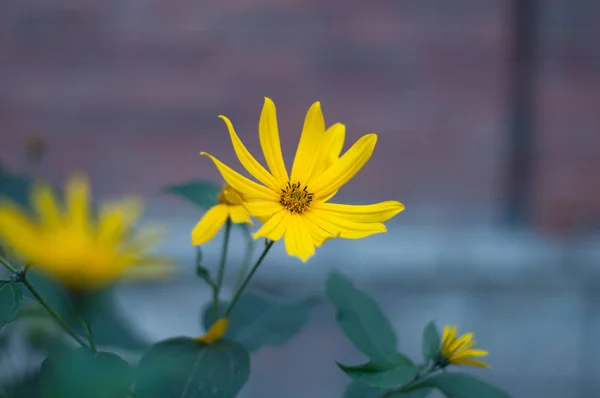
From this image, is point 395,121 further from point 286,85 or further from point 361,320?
point 361,320

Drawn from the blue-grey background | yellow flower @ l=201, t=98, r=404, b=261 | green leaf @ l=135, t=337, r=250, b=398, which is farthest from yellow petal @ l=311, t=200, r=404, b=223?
the blue-grey background

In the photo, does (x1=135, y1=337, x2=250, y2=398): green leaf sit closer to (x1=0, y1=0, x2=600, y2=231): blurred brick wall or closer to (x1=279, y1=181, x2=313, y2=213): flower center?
(x1=279, y1=181, x2=313, y2=213): flower center

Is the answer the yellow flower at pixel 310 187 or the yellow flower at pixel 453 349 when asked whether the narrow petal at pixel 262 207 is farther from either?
the yellow flower at pixel 453 349

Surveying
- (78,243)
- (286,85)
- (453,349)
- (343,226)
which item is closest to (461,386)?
(453,349)

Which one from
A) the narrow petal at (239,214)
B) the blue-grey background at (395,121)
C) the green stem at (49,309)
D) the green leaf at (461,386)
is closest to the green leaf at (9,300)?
the green stem at (49,309)

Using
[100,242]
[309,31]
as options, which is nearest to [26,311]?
[100,242]

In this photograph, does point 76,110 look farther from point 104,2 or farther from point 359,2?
point 359,2
